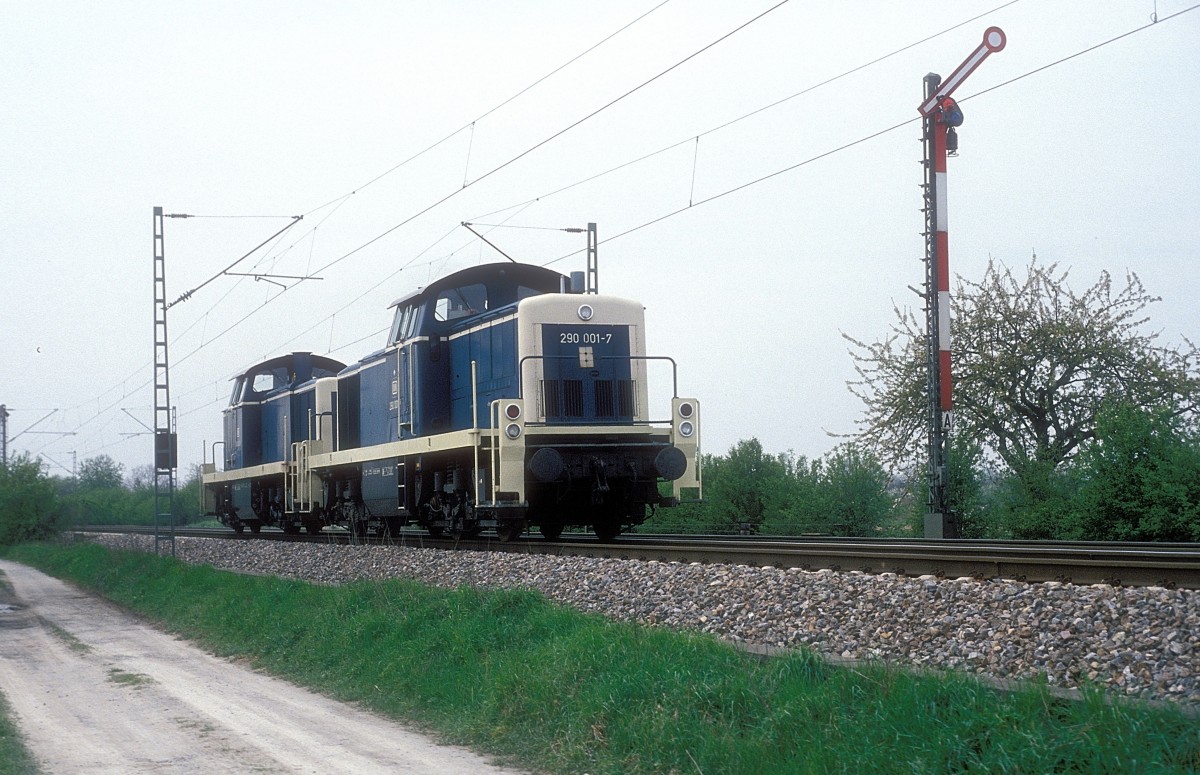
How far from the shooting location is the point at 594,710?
21.2ft

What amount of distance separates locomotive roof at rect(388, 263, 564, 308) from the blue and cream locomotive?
20mm

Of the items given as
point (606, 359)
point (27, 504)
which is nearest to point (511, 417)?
point (606, 359)

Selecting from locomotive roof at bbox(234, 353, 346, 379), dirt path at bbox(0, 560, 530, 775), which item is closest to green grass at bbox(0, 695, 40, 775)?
dirt path at bbox(0, 560, 530, 775)

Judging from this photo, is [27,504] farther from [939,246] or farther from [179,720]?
[179,720]

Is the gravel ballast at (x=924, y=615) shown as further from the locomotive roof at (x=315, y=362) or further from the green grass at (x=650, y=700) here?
the locomotive roof at (x=315, y=362)

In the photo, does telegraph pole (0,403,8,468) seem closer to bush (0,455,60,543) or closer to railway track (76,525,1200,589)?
bush (0,455,60,543)

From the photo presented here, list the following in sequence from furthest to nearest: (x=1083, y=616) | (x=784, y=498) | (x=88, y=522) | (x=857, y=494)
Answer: (x=88, y=522)
(x=784, y=498)
(x=857, y=494)
(x=1083, y=616)

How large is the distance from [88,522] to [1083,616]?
2209 inches

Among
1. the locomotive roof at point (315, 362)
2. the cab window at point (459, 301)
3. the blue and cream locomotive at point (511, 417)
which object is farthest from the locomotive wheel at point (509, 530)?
the locomotive roof at point (315, 362)

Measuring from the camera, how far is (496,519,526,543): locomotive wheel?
565 inches

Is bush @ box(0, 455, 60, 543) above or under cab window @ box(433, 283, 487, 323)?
under

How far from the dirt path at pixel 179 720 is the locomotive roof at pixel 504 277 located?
20.4 ft

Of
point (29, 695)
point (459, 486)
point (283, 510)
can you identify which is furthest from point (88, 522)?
point (29, 695)

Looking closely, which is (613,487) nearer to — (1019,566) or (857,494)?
(1019,566)
